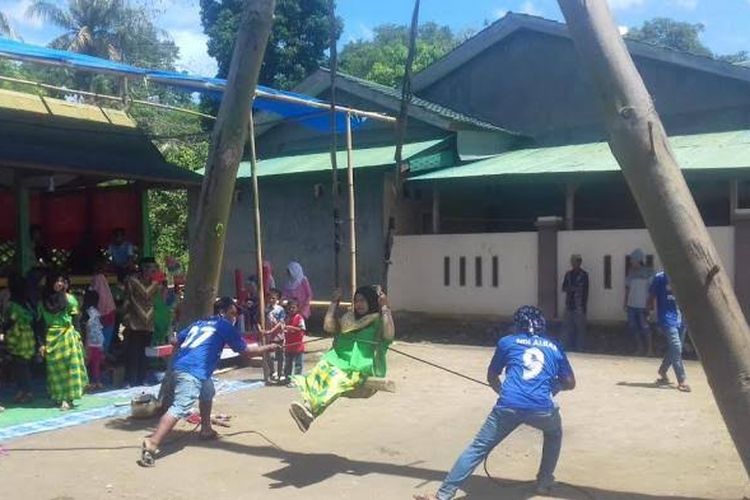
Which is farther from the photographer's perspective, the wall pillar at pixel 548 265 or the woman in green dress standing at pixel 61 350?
the wall pillar at pixel 548 265

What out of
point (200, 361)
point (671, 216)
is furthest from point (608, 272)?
point (671, 216)

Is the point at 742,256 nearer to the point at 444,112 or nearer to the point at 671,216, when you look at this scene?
the point at 444,112

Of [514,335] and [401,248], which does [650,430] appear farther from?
[401,248]

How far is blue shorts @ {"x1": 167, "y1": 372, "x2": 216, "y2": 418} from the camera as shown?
23.9 ft

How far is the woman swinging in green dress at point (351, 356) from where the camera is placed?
22.7ft

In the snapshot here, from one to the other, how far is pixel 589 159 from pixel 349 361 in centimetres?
945

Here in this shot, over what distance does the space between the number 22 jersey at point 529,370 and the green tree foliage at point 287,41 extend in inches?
925

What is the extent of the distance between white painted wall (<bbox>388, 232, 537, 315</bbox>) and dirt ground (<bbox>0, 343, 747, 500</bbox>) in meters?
5.40

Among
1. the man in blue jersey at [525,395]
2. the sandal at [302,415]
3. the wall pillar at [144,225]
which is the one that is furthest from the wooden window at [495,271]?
the man in blue jersey at [525,395]

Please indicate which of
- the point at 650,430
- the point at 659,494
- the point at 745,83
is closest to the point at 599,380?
the point at 650,430

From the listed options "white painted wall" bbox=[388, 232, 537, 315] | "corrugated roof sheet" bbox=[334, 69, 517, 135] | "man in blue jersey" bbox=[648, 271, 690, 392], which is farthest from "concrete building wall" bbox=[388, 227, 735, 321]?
"man in blue jersey" bbox=[648, 271, 690, 392]

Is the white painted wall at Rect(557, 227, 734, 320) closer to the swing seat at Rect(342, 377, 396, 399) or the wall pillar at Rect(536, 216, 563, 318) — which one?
the wall pillar at Rect(536, 216, 563, 318)

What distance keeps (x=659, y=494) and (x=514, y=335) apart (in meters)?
1.49

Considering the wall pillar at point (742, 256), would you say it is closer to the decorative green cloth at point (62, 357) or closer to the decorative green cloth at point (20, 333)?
the decorative green cloth at point (62, 357)
